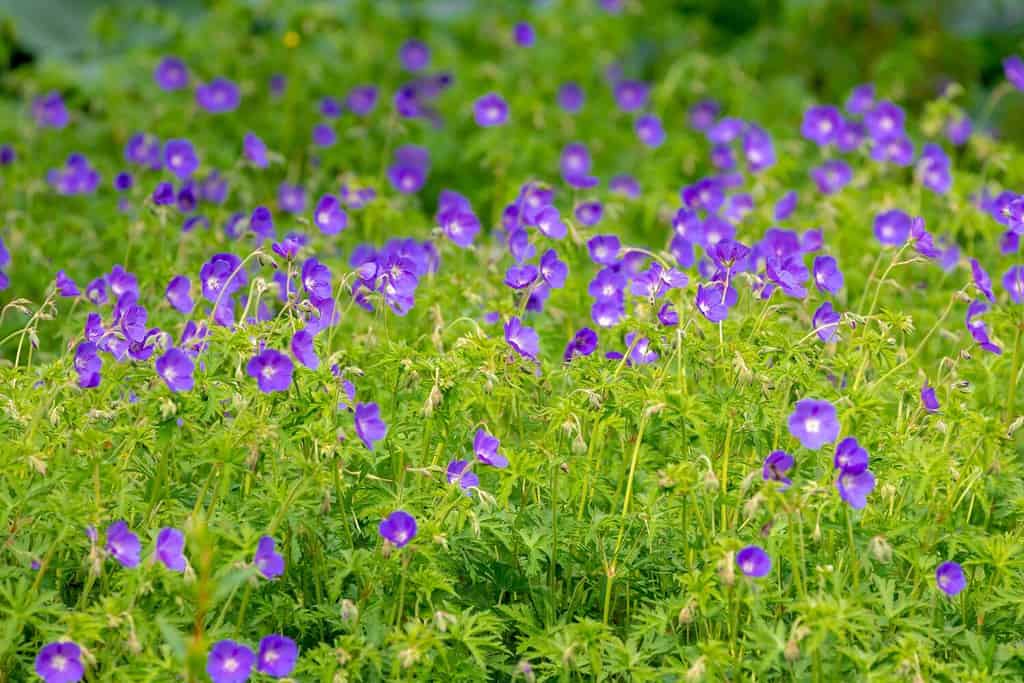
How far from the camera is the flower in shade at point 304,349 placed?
312 cm

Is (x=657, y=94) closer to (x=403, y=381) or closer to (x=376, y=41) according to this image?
(x=376, y=41)

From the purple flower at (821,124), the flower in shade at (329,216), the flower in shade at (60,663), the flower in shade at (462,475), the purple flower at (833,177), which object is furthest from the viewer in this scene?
the purple flower at (821,124)

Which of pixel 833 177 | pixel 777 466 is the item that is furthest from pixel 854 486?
pixel 833 177

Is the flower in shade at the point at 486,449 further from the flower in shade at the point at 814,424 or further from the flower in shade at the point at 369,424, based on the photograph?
the flower in shade at the point at 814,424

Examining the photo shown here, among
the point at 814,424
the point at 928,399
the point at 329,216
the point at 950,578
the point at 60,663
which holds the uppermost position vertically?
the point at 329,216

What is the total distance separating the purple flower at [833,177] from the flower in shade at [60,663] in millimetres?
3924

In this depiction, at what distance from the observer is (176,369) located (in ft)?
9.89

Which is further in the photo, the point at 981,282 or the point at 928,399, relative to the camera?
the point at 981,282

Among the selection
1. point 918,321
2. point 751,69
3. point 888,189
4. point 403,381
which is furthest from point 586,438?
point 751,69

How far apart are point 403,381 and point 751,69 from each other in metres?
4.49

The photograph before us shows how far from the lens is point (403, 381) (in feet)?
12.0

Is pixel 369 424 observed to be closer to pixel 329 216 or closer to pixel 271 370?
pixel 271 370

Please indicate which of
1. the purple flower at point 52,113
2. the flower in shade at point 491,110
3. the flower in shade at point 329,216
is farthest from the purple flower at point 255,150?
the purple flower at point 52,113

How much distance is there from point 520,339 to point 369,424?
1.79 ft
